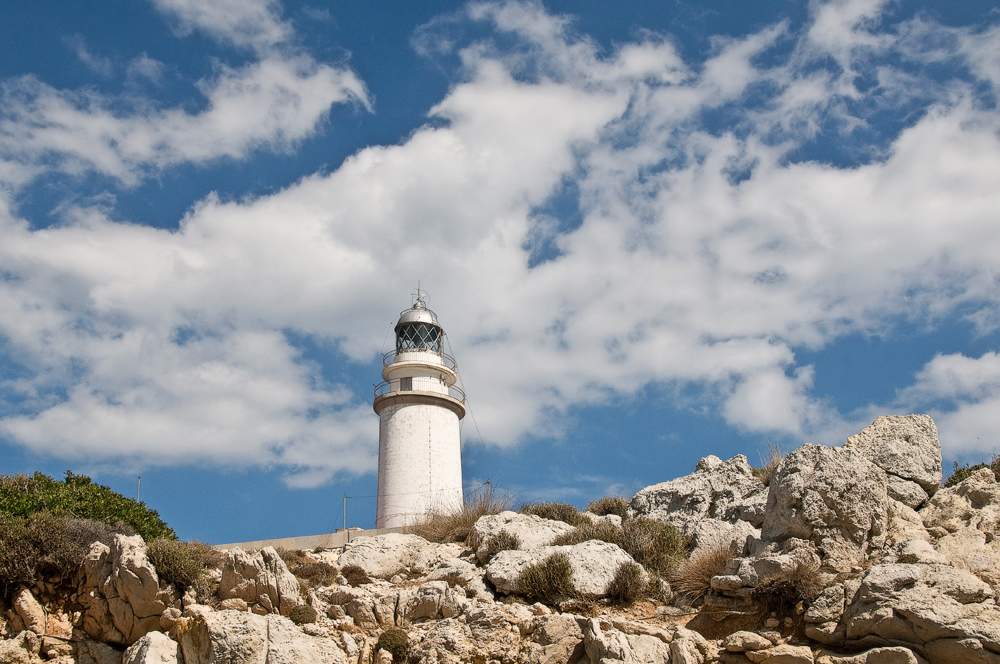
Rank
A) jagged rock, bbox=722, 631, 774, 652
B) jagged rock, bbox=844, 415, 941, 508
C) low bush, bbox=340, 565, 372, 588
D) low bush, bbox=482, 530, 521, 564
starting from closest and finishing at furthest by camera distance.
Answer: jagged rock, bbox=722, 631, 774, 652, jagged rock, bbox=844, 415, 941, 508, low bush, bbox=340, 565, 372, 588, low bush, bbox=482, 530, 521, 564

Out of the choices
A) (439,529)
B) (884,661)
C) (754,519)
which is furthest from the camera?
(439,529)

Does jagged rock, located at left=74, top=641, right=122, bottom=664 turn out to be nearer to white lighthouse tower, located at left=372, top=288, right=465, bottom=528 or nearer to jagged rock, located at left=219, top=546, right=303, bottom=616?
jagged rock, located at left=219, top=546, right=303, bottom=616

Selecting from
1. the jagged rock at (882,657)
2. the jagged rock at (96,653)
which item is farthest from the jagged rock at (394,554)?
the jagged rock at (882,657)

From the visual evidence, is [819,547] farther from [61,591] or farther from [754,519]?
[61,591]

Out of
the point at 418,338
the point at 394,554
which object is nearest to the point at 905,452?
the point at 394,554

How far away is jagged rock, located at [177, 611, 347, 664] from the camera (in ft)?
37.3

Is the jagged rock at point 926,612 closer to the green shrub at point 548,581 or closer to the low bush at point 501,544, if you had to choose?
the green shrub at point 548,581

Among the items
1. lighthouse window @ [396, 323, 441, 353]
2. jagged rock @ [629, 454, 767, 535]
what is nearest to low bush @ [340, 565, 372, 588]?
jagged rock @ [629, 454, 767, 535]

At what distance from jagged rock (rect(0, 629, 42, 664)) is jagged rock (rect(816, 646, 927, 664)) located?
461 inches

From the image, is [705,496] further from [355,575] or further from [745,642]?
[355,575]

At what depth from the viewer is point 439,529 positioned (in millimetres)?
19109

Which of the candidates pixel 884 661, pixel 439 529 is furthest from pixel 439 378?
pixel 884 661

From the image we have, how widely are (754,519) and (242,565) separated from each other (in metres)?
9.96

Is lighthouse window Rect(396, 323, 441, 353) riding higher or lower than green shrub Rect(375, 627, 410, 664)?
higher
